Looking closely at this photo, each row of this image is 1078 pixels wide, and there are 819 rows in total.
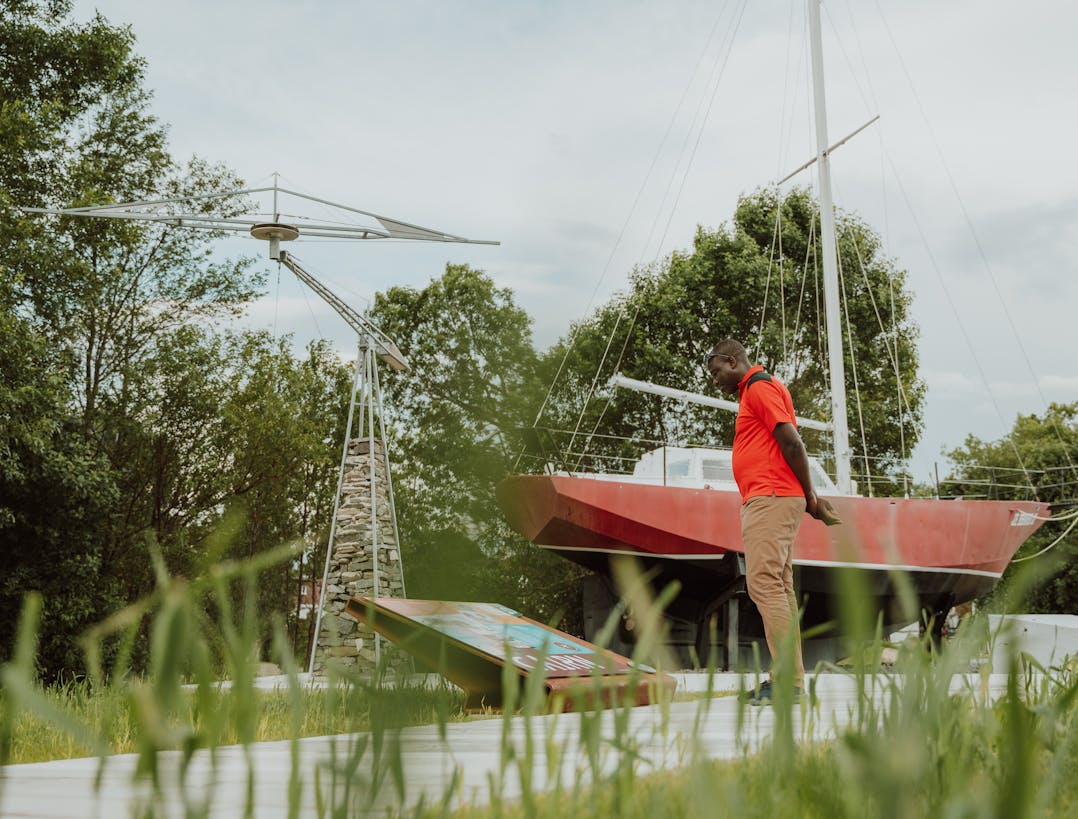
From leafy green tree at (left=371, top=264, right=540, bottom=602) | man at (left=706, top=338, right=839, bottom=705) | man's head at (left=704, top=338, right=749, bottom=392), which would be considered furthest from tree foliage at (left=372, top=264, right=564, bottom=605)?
man's head at (left=704, top=338, right=749, bottom=392)

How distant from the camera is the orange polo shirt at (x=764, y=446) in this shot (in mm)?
3580

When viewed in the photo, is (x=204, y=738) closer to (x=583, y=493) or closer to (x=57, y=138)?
(x=583, y=493)

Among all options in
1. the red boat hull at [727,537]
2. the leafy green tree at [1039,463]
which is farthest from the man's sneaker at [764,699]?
the leafy green tree at [1039,463]

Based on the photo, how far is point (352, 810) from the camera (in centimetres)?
42

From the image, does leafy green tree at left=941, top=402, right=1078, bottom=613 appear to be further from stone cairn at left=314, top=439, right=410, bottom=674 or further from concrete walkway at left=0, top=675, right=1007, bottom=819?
concrete walkway at left=0, top=675, right=1007, bottom=819

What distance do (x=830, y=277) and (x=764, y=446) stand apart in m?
8.81

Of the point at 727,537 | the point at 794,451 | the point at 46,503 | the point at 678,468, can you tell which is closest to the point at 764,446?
the point at 794,451

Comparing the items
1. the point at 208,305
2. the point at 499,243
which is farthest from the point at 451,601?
the point at 208,305

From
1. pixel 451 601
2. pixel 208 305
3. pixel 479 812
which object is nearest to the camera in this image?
pixel 451 601

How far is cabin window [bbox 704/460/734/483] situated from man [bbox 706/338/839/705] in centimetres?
777

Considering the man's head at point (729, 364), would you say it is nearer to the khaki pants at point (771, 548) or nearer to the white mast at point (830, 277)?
the khaki pants at point (771, 548)

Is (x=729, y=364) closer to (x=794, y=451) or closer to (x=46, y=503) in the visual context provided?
(x=794, y=451)

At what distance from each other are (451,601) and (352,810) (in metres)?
0.13

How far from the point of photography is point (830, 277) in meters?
11.8
